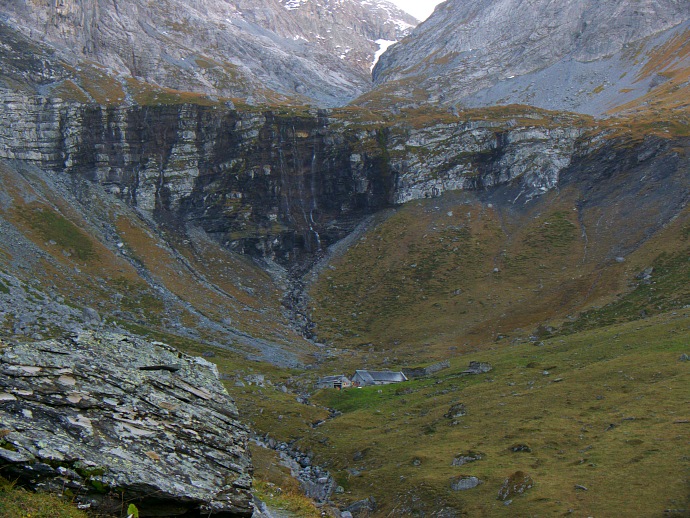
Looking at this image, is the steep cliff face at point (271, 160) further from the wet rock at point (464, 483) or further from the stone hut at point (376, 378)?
the wet rock at point (464, 483)

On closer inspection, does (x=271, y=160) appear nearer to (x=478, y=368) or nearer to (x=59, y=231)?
(x=59, y=231)

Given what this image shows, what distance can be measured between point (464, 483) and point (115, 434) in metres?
25.5

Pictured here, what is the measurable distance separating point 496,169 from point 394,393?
103 meters

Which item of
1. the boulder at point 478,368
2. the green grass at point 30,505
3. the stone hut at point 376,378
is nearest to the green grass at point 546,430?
the boulder at point 478,368

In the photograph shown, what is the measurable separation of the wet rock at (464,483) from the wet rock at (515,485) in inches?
73.1

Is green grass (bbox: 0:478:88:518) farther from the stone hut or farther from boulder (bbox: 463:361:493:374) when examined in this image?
the stone hut

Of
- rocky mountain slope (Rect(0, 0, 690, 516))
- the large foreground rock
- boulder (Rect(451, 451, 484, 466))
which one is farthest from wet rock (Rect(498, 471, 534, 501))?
the large foreground rock

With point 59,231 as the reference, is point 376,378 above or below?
below

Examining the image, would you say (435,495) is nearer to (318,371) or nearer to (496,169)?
(318,371)

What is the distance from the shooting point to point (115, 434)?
45.6 ft

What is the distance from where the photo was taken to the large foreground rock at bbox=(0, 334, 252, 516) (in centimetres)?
1205

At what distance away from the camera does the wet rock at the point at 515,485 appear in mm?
31281

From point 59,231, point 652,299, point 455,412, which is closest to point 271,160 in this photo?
point 59,231

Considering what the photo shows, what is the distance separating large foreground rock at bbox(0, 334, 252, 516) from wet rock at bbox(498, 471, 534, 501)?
19308 mm
